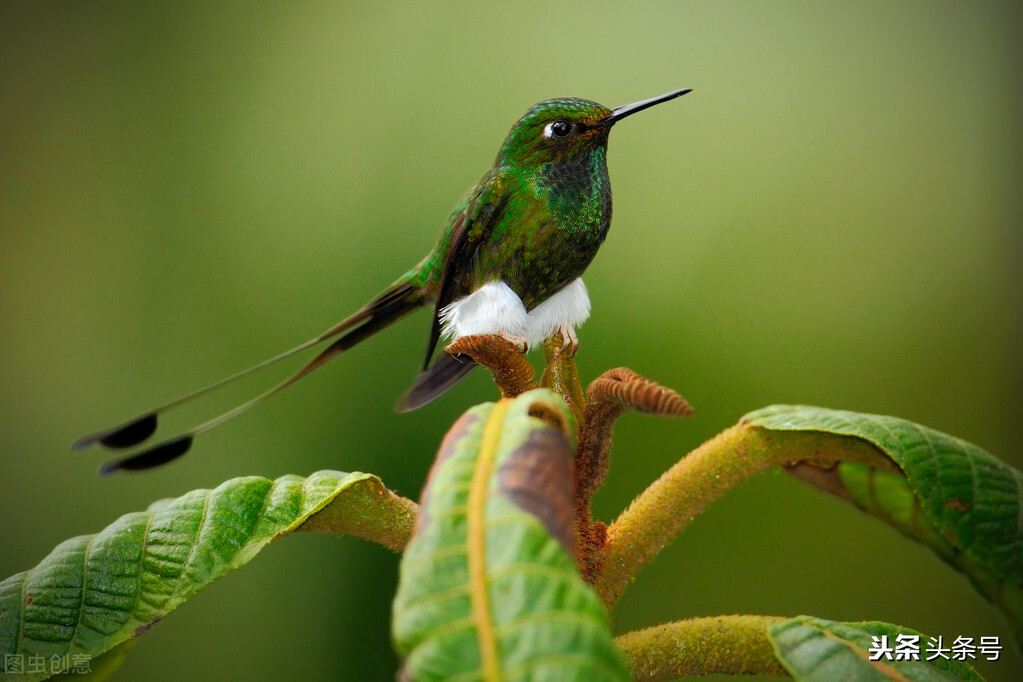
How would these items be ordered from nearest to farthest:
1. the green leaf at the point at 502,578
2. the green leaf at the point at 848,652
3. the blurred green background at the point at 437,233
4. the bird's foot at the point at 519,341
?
the green leaf at the point at 502,578
the green leaf at the point at 848,652
the bird's foot at the point at 519,341
the blurred green background at the point at 437,233

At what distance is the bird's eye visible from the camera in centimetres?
80

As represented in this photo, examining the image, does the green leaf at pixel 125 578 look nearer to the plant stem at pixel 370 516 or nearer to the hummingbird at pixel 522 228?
the plant stem at pixel 370 516

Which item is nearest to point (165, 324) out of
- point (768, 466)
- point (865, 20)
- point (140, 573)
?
point (140, 573)

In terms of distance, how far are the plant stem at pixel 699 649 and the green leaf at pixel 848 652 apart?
13 mm

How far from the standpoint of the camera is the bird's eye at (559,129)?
2.61ft

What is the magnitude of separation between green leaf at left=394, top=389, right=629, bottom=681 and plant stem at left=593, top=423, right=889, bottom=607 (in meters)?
0.13

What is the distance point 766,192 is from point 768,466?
1.11 metres

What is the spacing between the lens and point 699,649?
0.44 m

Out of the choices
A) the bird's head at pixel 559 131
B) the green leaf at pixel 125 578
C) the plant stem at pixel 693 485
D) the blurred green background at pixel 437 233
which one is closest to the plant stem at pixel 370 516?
the green leaf at pixel 125 578

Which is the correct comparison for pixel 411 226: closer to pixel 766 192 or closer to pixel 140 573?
pixel 766 192

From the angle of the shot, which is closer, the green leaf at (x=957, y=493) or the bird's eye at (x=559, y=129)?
the green leaf at (x=957, y=493)

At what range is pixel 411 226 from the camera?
55.2 inches

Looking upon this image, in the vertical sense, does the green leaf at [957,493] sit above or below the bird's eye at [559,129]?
below

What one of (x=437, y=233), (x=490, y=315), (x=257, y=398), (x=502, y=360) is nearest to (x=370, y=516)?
(x=502, y=360)
